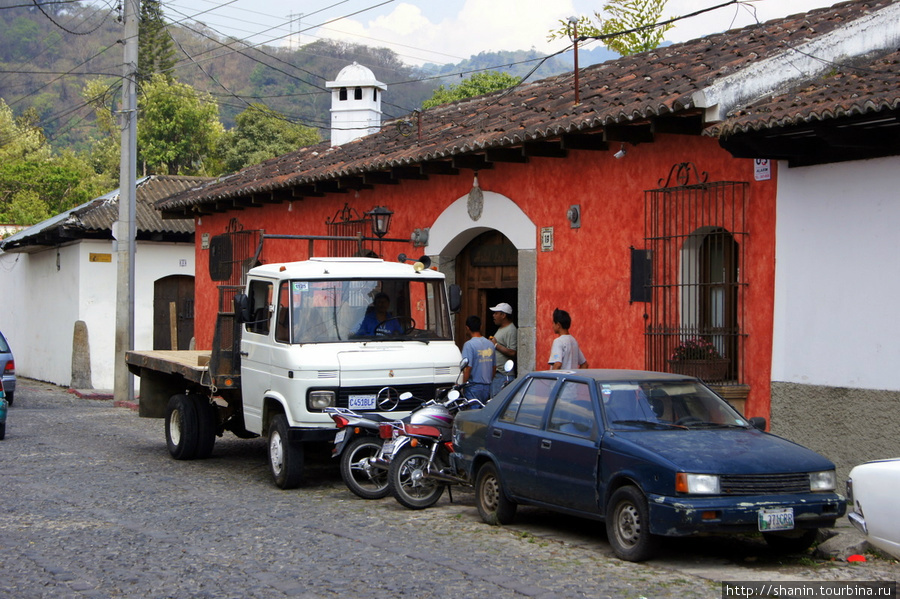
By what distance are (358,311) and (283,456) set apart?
164 centimetres

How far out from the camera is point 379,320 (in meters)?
10.8

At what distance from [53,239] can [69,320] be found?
201 cm

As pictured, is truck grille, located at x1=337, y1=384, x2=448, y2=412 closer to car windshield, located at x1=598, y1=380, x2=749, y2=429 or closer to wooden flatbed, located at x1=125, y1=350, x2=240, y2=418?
wooden flatbed, located at x1=125, y1=350, x2=240, y2=418

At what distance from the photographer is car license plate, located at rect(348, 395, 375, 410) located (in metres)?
10.2

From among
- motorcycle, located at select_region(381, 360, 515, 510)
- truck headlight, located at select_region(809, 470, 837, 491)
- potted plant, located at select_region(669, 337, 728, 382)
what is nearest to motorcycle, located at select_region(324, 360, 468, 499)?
motorcycle, located at select_region(381, 360, 515, 510)

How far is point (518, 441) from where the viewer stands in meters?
8.38

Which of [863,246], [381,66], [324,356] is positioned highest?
[381,66]

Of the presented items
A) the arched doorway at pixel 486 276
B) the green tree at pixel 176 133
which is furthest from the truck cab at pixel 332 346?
the green tree at pixel 176 133

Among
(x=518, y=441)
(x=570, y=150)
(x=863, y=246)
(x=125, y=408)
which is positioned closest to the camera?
(x=518, y=441)

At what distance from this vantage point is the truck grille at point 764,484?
694cm

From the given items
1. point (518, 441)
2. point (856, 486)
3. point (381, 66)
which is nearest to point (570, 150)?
A: point (518, 441)

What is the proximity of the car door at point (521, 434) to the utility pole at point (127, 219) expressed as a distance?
13.0 m

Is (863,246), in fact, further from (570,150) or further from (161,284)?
(161,284)

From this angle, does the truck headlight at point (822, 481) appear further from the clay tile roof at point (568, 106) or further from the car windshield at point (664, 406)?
the clay tile roof at point (568, 106)
